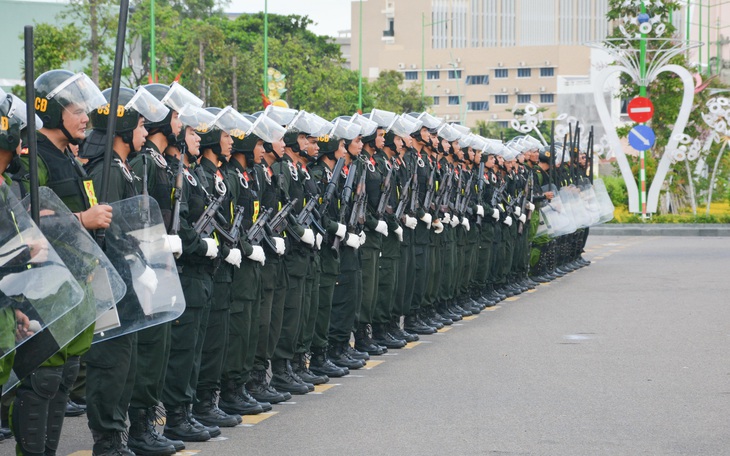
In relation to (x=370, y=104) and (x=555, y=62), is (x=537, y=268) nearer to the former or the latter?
(x=370, y=104)

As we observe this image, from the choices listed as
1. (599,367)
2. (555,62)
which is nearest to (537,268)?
(599,367)

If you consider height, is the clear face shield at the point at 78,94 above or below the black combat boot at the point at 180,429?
above

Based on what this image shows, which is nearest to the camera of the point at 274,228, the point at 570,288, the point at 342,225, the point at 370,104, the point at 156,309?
the point at 156,309

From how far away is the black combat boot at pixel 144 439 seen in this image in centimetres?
718

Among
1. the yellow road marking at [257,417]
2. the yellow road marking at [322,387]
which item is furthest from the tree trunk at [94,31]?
the yellow road marking at [257,417]

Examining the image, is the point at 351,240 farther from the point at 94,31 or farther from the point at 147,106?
the point at 94,31

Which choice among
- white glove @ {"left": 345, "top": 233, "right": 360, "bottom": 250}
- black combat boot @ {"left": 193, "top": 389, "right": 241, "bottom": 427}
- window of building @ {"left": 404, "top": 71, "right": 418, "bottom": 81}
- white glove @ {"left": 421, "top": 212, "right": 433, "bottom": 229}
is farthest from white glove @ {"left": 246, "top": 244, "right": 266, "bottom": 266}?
window of building @ {"left": 404, "top": 71, "right": 418, "bottom": 81}

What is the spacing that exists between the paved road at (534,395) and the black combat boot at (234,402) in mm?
164

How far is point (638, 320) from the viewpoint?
14.0 meters

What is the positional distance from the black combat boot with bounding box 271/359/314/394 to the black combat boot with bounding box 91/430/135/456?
267 cm

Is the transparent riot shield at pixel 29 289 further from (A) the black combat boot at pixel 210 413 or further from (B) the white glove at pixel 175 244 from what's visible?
(A) the black combat boot at pixel 210 413

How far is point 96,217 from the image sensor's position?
6.06 m

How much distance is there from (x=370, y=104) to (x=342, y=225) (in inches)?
2540

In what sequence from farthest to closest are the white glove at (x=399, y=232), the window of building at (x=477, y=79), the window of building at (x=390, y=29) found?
the window of building at (x=390, y=29) → the window of building at (x=477, y=79) → the white glove at (x=399, y=232)
